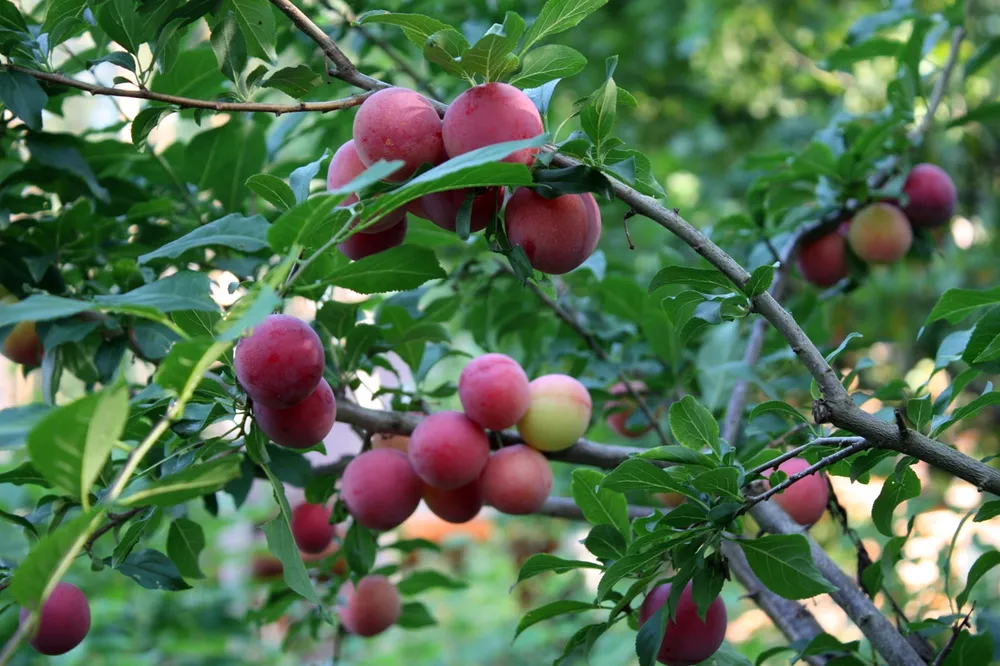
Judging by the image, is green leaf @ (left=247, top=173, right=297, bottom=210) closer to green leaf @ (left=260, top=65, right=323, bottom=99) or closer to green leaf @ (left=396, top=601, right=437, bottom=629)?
green leaf @ (left=260, top=65, right=323, bottom=99)

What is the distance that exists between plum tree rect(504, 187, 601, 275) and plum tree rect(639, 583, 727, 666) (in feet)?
0.88

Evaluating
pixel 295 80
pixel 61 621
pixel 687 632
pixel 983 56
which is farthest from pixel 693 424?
pixel 983 56

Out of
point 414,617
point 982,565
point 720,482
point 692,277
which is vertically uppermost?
point 692,277

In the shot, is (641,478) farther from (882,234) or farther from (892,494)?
(882,234)

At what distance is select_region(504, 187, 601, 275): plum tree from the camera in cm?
58

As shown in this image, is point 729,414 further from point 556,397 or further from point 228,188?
point 228,188

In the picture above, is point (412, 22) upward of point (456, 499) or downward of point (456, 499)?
upward

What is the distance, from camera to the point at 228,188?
0.97 meters

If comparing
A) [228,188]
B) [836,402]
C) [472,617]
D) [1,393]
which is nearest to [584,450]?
[836,402]

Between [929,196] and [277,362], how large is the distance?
36.9 inches

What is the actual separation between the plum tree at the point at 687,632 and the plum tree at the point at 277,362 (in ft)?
1.02

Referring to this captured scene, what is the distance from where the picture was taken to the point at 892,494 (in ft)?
2.07

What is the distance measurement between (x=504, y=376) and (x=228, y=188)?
0.40m

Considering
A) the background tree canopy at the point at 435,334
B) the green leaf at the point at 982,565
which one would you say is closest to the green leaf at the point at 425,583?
the background tree canopy at the point at 435,334
